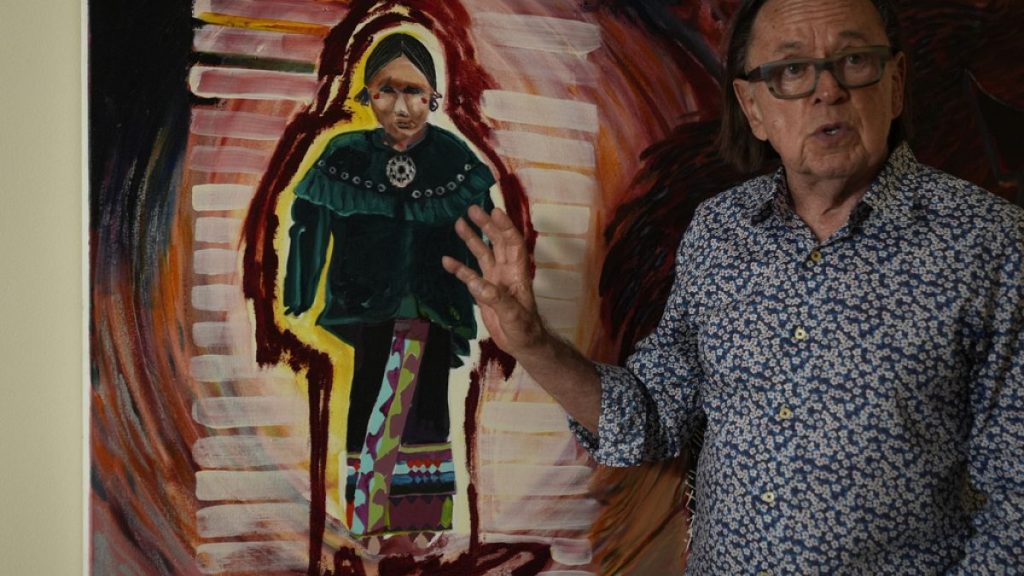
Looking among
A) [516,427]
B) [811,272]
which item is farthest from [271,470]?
[811,272]

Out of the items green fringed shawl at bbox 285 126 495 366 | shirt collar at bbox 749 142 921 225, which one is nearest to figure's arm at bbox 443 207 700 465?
green fringed shawl at bbox 285 126 495 366

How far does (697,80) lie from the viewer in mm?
1593

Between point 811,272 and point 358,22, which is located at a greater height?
point 358,22

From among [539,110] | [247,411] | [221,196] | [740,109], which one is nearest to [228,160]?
[221,196]

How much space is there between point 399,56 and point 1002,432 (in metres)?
1.05

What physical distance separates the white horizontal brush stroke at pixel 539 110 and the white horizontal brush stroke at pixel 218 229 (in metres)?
0.43

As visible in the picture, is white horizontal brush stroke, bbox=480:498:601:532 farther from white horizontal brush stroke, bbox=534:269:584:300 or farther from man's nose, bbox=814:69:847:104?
Answer: man's nose, bbox=814:69:847:104

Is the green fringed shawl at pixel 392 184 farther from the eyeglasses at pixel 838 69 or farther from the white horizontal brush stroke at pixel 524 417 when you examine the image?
the eyeglasses at pixel 838 69

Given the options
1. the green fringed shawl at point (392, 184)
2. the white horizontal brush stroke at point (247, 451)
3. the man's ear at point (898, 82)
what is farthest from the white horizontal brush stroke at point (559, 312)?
the man's ear at point (898, 82)

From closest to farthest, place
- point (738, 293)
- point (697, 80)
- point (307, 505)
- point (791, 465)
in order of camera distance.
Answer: point (791, 465)
point (738, 293)
point (307, 505)
point (697, 80)

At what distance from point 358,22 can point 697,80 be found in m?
0.61

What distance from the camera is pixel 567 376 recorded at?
1406 mm

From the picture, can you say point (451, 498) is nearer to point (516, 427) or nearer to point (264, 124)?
point (516, 427)

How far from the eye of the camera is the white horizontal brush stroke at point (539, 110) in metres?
1.50
